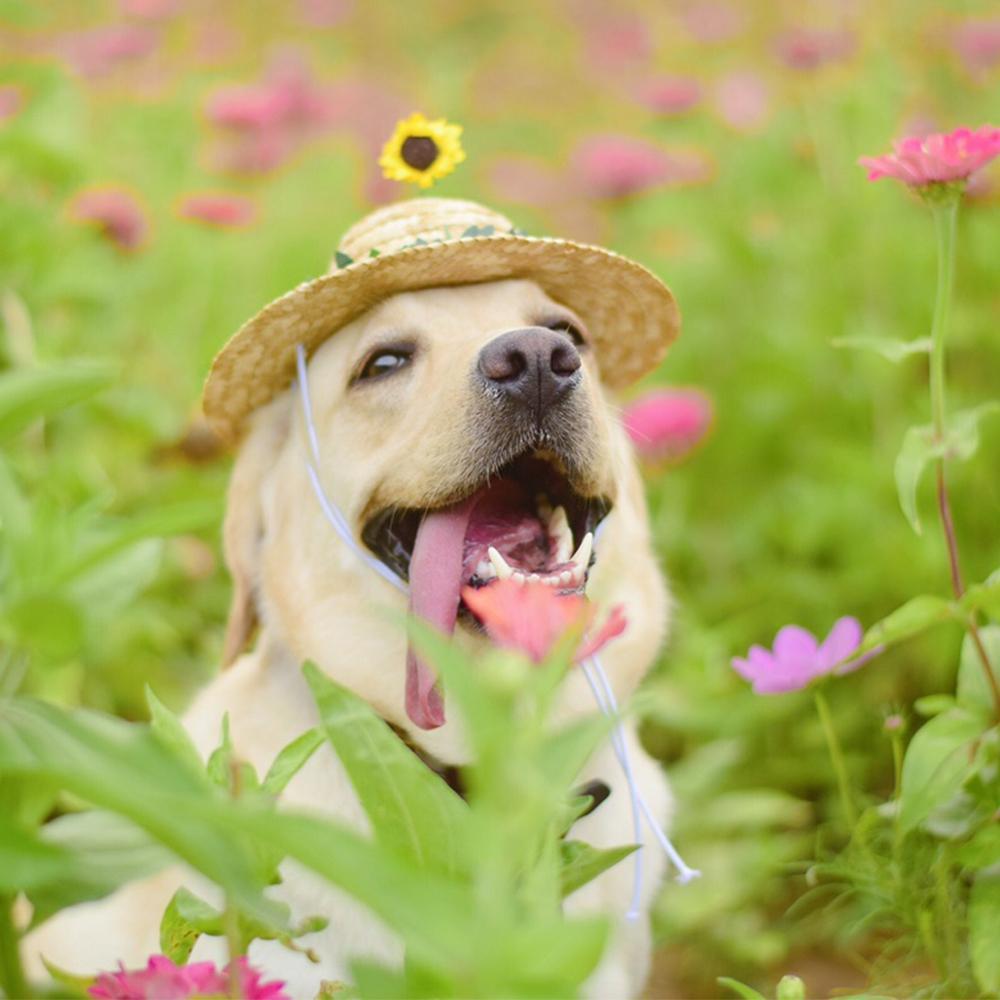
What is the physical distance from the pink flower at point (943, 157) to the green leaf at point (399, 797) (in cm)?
104

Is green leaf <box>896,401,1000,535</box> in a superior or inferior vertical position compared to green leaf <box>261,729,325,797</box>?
superior

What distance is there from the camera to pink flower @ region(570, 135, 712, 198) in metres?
4.07

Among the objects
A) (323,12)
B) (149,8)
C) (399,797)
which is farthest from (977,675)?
(323,12)

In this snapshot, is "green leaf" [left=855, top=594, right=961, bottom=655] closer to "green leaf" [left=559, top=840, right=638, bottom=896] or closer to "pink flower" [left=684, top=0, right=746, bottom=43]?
"green leaf" [left=559, top=840, right=638, bottom=896]

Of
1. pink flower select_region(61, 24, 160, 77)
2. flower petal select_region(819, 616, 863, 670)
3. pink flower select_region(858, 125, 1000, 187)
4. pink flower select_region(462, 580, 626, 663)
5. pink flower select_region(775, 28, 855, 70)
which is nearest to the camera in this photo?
pink flower select_region(462, 580, 626, 663)

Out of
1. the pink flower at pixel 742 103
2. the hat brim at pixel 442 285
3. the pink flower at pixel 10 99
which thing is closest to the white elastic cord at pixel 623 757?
the hat brim at pixel 442 285

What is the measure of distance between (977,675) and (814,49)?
2685mm

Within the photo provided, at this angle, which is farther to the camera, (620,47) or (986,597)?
(620,47)

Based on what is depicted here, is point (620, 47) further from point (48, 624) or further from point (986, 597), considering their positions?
point (48, 624)

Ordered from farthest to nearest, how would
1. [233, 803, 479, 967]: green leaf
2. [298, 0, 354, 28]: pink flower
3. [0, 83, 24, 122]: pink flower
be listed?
1. [298, 0, 354, 28]: pink flower
2. [0, 83, 24, 122]: pink flower
3. [233, 803, 479, 967]: green leaf

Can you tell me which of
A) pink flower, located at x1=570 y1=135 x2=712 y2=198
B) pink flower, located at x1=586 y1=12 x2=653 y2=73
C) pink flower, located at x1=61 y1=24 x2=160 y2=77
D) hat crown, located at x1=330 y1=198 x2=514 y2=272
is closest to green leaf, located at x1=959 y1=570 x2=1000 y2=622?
hat crown, located at x1=330 y1=198 x2=514 y2=272

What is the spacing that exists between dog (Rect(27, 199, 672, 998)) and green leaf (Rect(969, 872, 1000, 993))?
52cm

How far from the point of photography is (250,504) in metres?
2.38

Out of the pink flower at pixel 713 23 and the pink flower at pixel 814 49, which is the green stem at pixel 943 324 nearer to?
the pink flower at pixel 814 49
